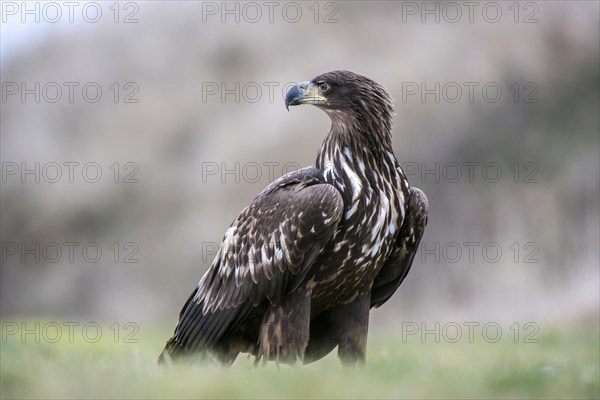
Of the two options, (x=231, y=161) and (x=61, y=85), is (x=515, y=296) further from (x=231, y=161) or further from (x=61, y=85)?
(x=61, y=85)

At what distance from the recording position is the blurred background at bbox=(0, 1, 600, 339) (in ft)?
68.3

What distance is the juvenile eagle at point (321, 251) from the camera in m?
8.26

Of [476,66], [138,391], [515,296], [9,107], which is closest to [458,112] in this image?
[476,66]

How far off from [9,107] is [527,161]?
1512 cm

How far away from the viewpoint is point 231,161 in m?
24.3

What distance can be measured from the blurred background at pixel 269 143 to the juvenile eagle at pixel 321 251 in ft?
31.8
